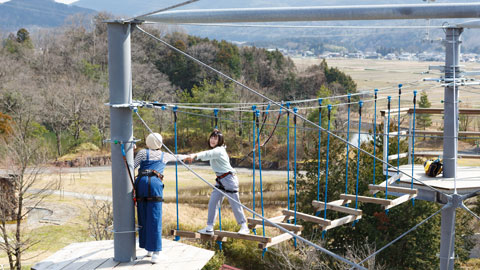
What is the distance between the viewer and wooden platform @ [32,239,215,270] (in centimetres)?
527

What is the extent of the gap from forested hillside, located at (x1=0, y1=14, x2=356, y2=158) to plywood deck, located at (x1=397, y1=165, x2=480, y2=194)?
27038mm

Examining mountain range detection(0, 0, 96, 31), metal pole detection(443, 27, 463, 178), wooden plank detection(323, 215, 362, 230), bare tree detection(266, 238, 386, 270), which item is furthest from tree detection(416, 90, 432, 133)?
mountain range detection(0, 0, 96, 31)

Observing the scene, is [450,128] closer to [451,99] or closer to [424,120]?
[451,99]

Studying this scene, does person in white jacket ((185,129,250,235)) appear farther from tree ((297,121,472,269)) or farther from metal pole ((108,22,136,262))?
tree ((297,121,472,269))

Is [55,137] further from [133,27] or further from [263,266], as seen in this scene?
[133,27]

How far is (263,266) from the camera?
21.4m

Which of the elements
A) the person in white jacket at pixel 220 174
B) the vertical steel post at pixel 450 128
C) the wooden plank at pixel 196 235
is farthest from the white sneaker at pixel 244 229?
the vertical steel post at pixel 450 128

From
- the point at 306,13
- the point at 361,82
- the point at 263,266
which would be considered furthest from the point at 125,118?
the point at 361,82

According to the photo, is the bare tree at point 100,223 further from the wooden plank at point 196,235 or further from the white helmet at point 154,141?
the white helmet at point 154,141

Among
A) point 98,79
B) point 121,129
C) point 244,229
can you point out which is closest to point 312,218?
point 244,229

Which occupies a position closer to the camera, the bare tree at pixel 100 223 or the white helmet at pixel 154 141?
the white helmet at pixel 154 141

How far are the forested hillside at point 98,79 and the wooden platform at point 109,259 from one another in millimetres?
28671

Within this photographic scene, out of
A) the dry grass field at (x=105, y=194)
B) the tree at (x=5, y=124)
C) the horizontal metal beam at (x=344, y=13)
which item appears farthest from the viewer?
the tree at (x=5, y=124)

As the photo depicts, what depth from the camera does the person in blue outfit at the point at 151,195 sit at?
530 centimetres
